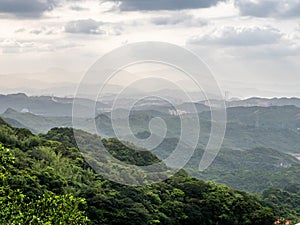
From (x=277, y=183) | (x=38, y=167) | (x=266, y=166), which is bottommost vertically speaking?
(x=266, y=166)

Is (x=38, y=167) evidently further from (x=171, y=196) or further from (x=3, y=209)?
(x=3, y=209)

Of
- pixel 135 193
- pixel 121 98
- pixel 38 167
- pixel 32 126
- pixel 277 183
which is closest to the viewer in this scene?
pixel 121 98

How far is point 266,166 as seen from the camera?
131750mm

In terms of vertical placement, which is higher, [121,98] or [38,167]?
[121,98]

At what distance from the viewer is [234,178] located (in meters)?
104

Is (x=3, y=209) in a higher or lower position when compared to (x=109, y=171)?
higher

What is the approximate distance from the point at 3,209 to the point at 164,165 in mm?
29809

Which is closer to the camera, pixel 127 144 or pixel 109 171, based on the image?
pixel 109 171

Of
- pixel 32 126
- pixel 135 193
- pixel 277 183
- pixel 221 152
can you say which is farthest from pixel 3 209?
pixel 32 126

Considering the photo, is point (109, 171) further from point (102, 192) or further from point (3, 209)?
point (3, 209)

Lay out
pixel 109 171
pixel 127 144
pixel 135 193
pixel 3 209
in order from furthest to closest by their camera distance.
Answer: pixel 127 144, pixel 109 171, pixel 135 193, pixel 3 209

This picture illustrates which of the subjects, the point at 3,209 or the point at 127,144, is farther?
the point at 127,144

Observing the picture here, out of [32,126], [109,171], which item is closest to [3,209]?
[109,171]

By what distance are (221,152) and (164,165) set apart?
108625mm
